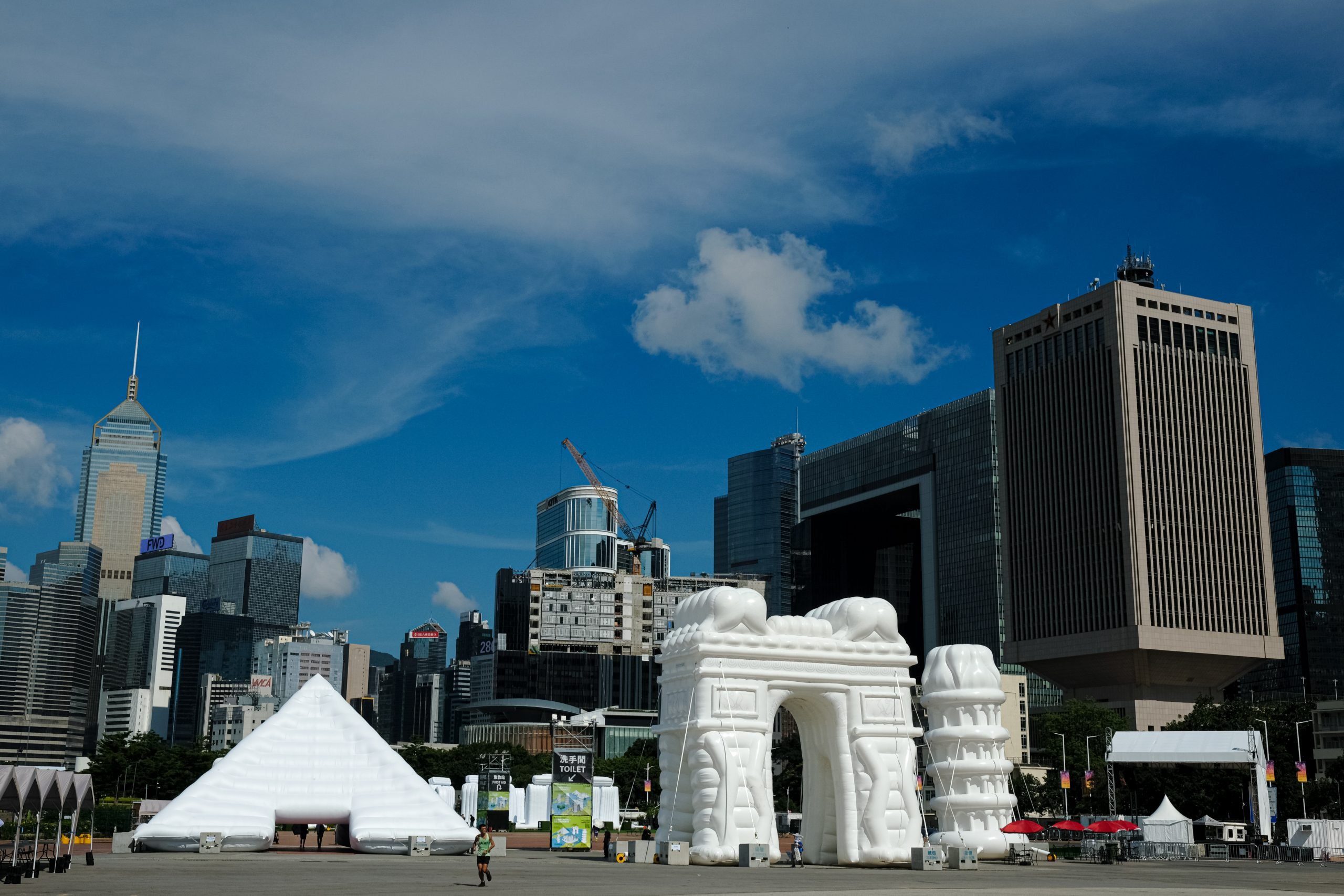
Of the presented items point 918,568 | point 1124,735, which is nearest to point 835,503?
A: point 918,568

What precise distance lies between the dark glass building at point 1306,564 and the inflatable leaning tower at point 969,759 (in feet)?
427

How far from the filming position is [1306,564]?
172 meters

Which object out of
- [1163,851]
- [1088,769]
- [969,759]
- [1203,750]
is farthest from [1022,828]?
[1088,769]

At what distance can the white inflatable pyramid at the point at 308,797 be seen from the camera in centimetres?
4747

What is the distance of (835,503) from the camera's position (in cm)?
18988

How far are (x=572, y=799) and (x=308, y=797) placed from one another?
10703 millimetres

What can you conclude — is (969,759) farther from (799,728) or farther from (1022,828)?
(799,728)

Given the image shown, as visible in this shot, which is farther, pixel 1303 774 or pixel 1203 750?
pixel 1303 774

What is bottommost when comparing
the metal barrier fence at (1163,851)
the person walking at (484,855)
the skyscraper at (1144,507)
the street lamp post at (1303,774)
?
the metal barrier fence at (1163,851)

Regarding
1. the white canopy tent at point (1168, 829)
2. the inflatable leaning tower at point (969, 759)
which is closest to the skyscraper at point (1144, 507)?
the white canopy tent at point (1168, 829)

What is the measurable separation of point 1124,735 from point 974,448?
97.2m

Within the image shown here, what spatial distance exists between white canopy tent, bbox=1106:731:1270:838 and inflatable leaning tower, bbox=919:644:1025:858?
18.1m

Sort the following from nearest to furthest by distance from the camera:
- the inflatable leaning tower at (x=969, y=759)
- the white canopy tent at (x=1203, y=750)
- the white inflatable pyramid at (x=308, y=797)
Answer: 1. the white inflatable pyramid at (x=308, y=797)
2. the inflatable leaning tower at (x=969, y=759)
3. the white canopy tent at (x=1203, y=750)

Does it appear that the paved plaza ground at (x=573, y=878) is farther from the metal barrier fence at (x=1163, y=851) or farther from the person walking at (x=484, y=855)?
the metal barrier fence at (x=1163, y=851)
